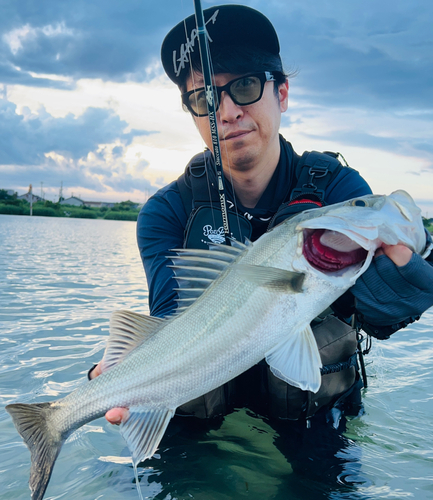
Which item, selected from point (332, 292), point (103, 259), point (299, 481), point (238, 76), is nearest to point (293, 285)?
point (332, 292)

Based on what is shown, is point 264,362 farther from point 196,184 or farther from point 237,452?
point 196,184

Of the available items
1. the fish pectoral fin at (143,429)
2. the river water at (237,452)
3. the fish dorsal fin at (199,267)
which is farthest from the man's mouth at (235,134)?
the river water at (237,452)

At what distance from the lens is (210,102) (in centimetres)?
356

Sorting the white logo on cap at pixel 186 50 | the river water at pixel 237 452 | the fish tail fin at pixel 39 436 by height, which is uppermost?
the white logo on cap at pixel 186 50

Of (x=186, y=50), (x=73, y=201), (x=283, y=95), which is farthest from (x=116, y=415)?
(x=73, y=201)

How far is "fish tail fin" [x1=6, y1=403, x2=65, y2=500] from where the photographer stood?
98.3 inches

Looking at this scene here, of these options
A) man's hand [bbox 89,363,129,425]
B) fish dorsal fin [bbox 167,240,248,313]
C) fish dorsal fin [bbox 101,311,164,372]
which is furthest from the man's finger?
fish dorsal fin [bbox 167,240,248,313]

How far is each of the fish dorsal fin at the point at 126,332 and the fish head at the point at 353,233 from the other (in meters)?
0.99

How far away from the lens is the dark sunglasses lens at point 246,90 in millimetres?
3686

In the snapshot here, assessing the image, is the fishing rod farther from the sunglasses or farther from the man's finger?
the man's finger

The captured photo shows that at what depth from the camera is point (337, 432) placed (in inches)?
137

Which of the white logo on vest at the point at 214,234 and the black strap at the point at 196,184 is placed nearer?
the white logo on vest at the point at 214,234

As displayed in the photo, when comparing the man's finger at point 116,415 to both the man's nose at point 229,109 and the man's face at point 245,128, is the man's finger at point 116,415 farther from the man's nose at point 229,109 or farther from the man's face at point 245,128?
the man's nose at point 229,109

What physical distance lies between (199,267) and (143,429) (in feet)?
3.32
